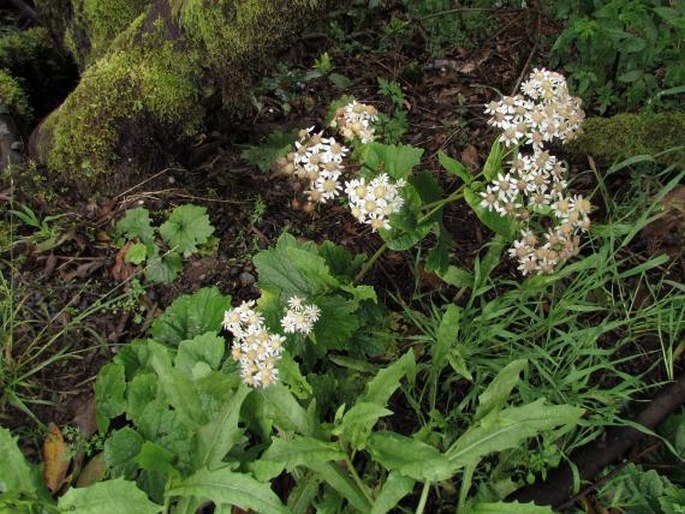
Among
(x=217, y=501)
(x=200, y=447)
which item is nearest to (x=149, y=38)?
(x=200, y=447)

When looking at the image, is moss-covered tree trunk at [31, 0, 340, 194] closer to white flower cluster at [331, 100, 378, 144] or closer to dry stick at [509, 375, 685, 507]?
white flower cluster at [331, 100, 378, 144]

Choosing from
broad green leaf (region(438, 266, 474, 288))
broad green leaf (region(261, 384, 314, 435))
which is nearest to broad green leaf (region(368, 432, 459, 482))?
broad green leaf (region(261, 384, 314, 435))

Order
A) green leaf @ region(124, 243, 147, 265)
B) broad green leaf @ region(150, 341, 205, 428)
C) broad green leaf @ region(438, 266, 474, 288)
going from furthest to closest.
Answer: green leaf @ region(124, 243, 147, 265) → broad green leaf @ region(438, 266, 474, 288) → broad green leaf @ region(150, 341, 205, 428)

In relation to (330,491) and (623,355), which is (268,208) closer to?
(330,491)

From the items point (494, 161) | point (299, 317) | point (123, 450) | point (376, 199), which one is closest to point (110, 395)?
point (123, 450)

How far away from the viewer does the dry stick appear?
2.20 m

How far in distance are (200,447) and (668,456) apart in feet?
5.43

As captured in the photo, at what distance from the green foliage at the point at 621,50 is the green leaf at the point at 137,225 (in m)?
1.82

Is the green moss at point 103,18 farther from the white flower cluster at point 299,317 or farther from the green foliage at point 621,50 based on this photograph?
the green foliage at point 621,50

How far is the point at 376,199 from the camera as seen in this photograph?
2012mm

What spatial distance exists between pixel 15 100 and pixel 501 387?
2.67 metres

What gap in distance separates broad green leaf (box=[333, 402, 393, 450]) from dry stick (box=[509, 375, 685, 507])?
25.5 inches

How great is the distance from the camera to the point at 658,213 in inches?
104

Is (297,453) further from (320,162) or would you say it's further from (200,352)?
(320,162)
